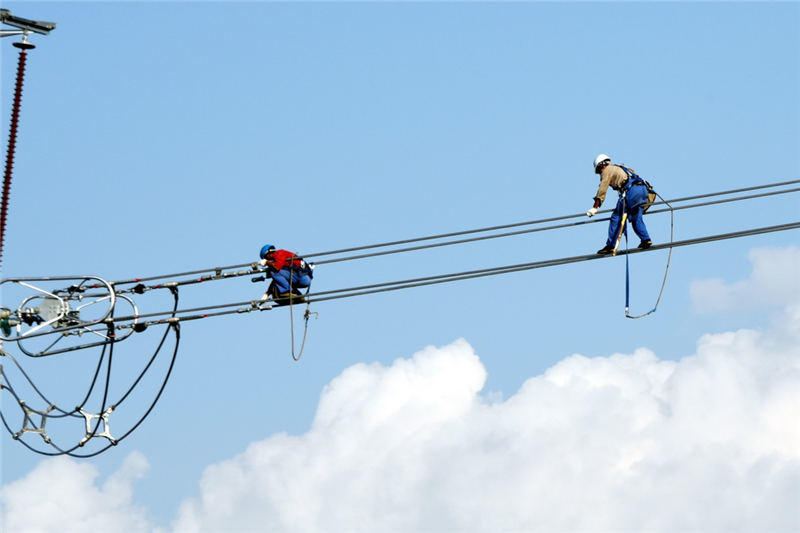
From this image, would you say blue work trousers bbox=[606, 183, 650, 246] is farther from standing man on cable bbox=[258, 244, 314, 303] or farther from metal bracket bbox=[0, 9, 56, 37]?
metal bracket bbox=[0, 9, 56, 37]

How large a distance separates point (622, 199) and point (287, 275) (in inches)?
241

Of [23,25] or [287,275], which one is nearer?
[23,25]

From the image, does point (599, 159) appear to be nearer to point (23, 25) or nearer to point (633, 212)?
point (633, 212)

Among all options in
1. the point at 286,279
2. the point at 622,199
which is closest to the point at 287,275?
the point at 286,279

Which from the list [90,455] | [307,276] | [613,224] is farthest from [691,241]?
[90,455]

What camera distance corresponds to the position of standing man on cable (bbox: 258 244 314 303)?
31.0m

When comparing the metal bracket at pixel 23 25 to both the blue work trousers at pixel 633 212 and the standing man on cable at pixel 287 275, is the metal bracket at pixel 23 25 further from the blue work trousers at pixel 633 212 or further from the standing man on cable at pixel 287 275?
the blue work trousers at pixel 633 212

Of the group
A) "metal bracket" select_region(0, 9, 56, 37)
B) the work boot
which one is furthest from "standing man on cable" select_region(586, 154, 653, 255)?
"metal bracket" select_region(0, 9, 56, 37)

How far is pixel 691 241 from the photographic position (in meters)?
27.2

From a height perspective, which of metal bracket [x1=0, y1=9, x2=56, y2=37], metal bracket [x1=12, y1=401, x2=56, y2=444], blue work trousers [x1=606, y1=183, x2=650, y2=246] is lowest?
metal bracket [x1=12, y1=401, x2=56, y2=444]

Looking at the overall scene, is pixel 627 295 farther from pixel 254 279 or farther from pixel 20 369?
pixel 20 369

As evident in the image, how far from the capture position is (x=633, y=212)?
29.4 m

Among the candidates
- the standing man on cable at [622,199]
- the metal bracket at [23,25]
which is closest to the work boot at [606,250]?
the standing man on cable at [622,199]

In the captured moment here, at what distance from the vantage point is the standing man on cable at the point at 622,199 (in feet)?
95.6
